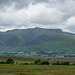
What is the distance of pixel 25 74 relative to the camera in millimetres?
54469

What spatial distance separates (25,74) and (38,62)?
200ft

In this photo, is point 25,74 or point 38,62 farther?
point 38,62

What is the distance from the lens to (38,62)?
115 meters
